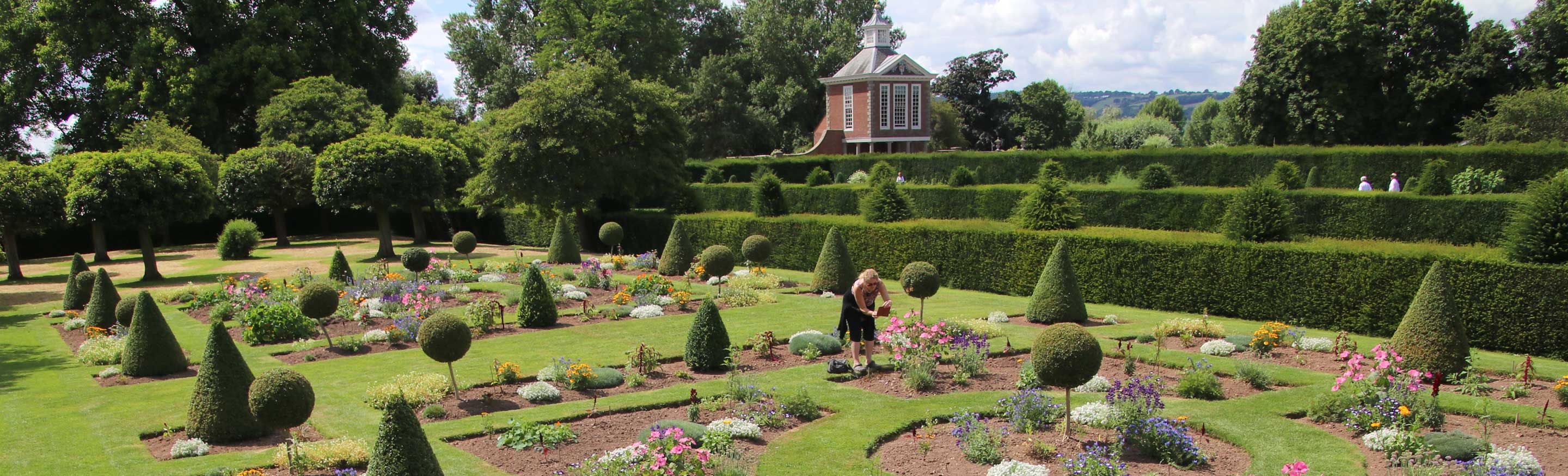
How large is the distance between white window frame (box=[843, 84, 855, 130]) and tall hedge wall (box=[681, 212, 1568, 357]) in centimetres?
3570

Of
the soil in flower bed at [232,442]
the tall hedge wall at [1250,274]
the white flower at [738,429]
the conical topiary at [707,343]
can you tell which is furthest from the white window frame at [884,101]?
the soil in flower bed at [232,442]

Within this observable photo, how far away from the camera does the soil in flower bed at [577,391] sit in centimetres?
1106

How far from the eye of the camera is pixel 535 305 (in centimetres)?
1678

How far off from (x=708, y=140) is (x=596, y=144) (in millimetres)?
29004

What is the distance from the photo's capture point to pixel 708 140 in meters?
58.9

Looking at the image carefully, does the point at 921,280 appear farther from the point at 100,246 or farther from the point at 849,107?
the point at 849,107

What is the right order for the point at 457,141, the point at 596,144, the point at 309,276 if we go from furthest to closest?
1. the point at 457,141
2. the point at 596,144
3. the point at 309,276

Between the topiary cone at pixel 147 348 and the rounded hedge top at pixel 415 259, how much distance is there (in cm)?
821

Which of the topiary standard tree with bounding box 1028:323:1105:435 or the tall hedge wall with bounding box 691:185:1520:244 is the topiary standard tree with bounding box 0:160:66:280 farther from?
the topiary standard tree with bounding box 1028:323:1105:435

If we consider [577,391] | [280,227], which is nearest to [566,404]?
[577,391]

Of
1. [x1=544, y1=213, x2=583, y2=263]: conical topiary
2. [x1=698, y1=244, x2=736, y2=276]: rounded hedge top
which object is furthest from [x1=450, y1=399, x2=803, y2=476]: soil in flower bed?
[x1=544, y1=213, x2=583, y2=263]: conical topiary

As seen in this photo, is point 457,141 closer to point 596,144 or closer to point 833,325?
point 596,144

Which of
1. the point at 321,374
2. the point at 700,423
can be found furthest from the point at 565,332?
the point at 700,423

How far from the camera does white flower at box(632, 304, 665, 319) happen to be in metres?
17.8
